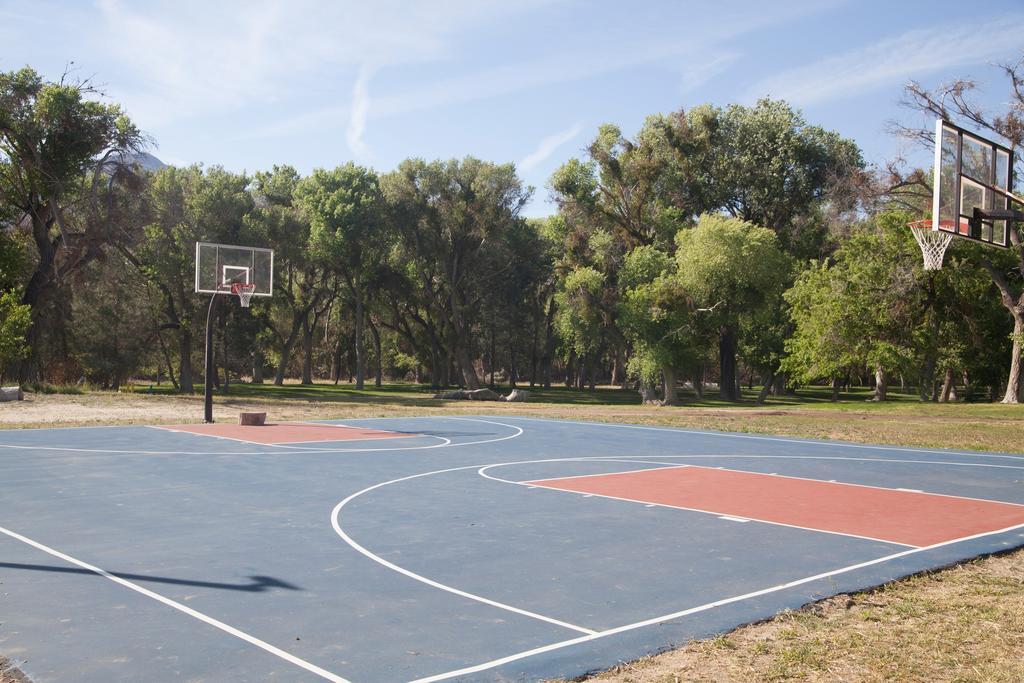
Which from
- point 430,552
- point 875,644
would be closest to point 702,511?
point 430,552

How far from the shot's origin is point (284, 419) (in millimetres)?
28516

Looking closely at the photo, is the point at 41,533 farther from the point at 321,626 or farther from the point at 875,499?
the point at 875,499

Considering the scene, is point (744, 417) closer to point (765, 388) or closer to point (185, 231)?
point (765, 388)

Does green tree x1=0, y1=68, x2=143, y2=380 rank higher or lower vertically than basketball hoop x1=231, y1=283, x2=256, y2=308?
higher

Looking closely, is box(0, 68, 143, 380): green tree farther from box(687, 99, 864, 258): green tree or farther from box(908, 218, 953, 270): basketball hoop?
box(908, 218, 953, 270): basketball hoop

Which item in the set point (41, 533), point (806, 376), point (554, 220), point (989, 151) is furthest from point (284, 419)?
point (554, 220)

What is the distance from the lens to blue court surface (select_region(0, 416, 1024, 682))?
5938 millimetres

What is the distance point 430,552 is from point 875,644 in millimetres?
4280

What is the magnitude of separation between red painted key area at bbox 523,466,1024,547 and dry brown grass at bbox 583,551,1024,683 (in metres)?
2.48

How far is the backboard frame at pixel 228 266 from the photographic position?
27734 mm

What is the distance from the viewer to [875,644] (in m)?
6.17

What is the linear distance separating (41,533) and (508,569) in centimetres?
524

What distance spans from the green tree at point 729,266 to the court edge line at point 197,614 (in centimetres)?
3605

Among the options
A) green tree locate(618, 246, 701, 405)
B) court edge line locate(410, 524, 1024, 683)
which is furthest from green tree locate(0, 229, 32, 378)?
court edge line locate(410, 524, 1024, 683)
